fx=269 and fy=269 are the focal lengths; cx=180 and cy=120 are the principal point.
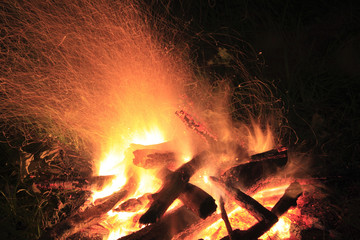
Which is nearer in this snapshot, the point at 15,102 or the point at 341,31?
the point at 15,102

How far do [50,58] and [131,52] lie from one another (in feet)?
3.53

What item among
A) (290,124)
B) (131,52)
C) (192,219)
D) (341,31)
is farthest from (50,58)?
(341,31)

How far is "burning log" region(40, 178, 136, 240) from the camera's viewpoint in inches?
81.0

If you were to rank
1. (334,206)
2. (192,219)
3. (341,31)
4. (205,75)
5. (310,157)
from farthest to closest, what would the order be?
1. (341,31)
2. (205,75)
3. (310,157)
4. (334,206)
5. (192,219)

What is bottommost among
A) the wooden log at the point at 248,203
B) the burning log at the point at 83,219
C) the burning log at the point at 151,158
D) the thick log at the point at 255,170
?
the wooden log at the point at 248,203

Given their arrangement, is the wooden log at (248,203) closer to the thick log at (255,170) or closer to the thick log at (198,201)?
the thick log at (255,170)

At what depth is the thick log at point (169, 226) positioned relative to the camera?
1983mm

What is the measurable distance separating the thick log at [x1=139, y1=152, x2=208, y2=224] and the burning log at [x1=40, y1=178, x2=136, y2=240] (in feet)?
1.38

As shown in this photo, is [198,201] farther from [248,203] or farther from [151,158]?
[151,158]

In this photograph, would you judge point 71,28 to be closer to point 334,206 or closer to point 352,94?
point 334,206

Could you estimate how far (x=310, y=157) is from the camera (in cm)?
289

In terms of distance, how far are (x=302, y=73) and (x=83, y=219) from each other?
384 cm

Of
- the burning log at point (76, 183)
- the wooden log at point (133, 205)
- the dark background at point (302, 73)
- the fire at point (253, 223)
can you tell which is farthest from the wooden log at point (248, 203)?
the burning log at point (76, 183)

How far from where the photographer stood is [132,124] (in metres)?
3.40
